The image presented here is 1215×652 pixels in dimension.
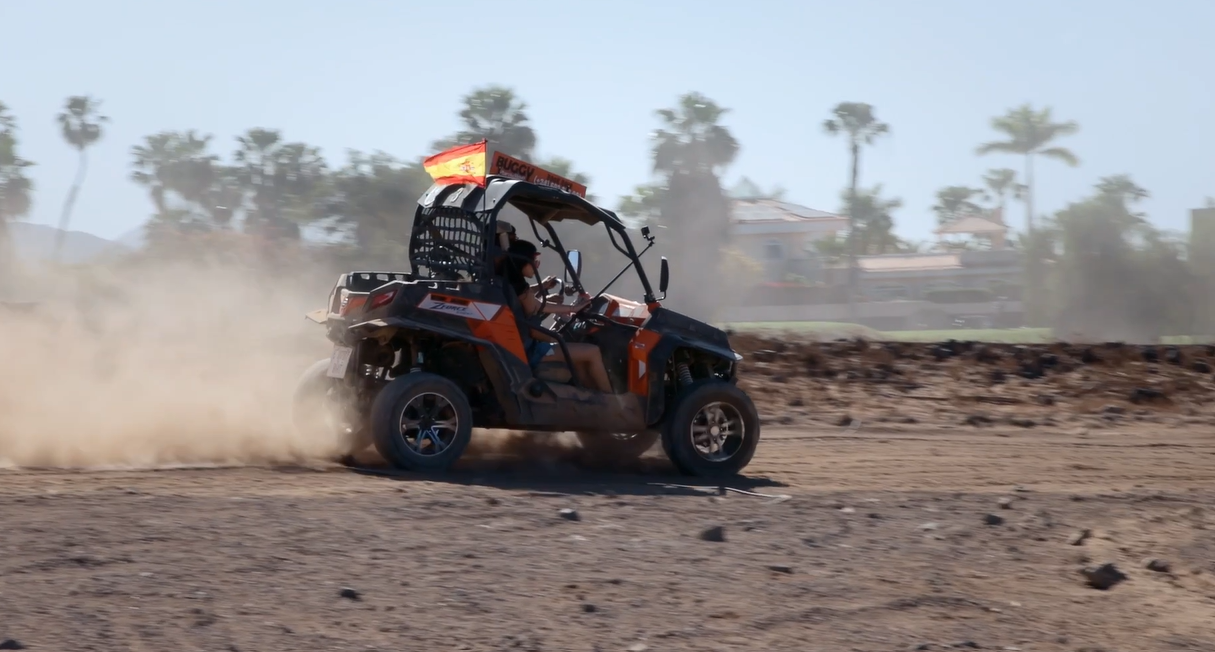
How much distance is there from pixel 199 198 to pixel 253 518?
131 feet

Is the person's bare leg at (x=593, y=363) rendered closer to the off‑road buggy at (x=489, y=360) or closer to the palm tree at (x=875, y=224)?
the off‑road buggy at (x=489, y=360)

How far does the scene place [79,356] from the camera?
36.0 ft

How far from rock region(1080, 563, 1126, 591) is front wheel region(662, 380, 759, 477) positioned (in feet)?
12.0

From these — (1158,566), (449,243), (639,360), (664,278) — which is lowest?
(1158,566)

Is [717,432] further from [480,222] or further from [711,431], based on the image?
[480,222]

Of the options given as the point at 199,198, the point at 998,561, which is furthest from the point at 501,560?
the point at 199,198

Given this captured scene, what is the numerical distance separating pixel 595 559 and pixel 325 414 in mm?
4210

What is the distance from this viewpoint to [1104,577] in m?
6.82

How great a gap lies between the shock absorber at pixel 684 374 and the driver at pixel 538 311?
685mm

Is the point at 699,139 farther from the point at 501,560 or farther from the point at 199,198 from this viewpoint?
the point at 501,560

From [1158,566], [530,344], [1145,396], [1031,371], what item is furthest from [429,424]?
[1145,396]

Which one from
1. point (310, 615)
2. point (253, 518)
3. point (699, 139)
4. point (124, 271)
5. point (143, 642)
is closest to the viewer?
point (143, 642)

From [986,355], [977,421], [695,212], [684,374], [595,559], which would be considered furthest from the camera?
[695,212]

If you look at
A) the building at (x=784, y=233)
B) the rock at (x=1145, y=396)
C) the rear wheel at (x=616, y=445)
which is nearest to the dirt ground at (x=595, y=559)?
the rear wheel at (x=616, y=445)
